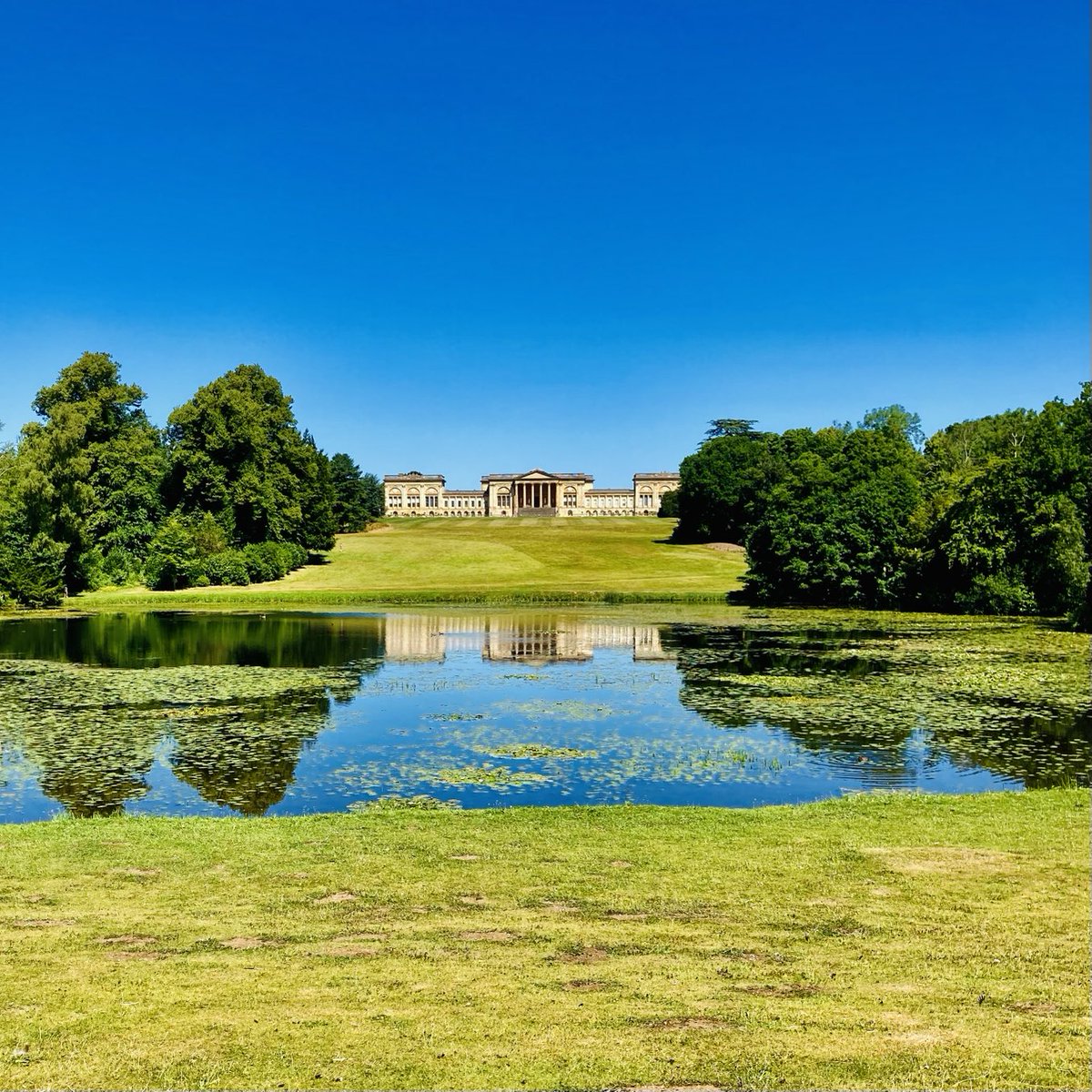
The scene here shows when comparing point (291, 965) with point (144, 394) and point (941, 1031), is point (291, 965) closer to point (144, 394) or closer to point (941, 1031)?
point (941, 1031)

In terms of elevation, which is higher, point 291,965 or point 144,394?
point 144,394

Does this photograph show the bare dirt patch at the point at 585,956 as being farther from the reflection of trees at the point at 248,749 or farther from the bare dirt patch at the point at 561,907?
the reflection of trees at the point at 248,749

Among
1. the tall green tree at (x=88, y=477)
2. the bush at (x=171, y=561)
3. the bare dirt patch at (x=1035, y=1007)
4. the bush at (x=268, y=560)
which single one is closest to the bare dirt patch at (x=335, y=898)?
the bare dirt patch at (x=1035, y=1007)

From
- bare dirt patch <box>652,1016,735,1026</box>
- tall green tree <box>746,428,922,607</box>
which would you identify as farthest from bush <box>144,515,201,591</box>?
bare dirt patch <box>652,1016,735,1026</box>

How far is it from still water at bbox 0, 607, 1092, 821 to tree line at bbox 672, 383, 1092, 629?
29.4 feet

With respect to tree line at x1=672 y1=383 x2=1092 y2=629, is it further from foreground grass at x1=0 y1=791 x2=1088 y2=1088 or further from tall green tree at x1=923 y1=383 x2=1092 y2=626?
foreground grass at x1=0 y1=791 x2=1088 y2=1088

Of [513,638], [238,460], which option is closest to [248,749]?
[513,638]

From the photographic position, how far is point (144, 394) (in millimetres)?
77000

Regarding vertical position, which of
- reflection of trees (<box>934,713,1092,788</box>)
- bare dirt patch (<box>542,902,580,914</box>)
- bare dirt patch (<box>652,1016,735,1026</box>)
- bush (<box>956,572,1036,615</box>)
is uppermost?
bush (<box>956,572,1036,615</box>)

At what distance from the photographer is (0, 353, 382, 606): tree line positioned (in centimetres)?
6569

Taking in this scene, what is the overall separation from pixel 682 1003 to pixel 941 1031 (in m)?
1.89

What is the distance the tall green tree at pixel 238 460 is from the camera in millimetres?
79250

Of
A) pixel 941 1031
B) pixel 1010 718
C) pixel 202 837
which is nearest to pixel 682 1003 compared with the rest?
pixel 941 1031

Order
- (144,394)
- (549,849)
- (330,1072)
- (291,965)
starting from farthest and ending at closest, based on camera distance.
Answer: (144,394) < (549,849) < (291,965) < (330,1072)
